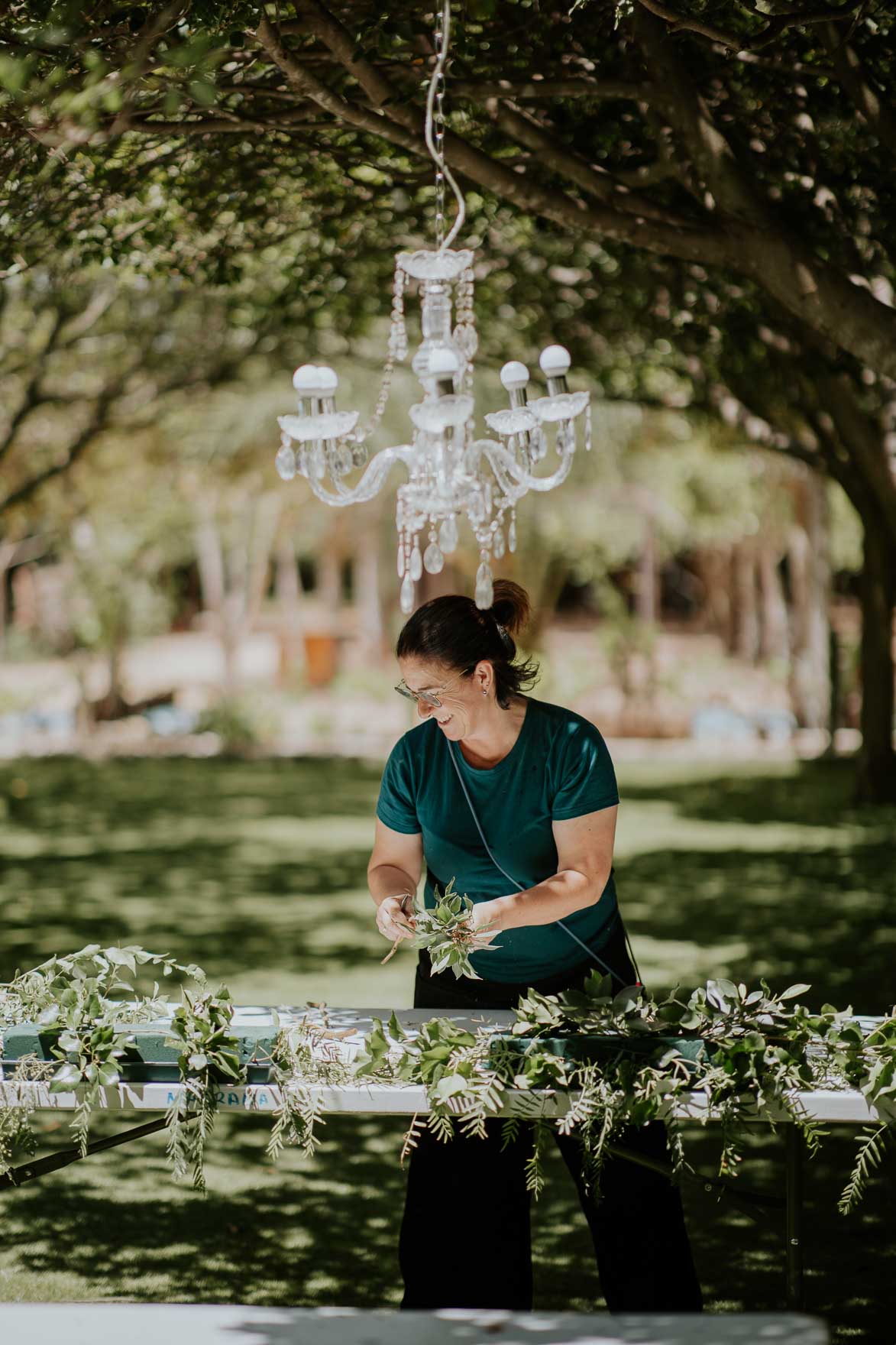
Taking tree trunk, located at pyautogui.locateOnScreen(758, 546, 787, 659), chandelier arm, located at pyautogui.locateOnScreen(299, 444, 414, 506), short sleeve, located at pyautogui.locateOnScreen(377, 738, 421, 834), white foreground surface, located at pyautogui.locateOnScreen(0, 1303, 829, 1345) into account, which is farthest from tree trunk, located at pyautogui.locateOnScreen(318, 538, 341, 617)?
white foreground surface, located at pyautogui.locateOnScreen(0, 1303, 829, 1345)

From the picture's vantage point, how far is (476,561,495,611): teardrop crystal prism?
3289 millimetres

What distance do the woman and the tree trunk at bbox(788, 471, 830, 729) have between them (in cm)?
1582

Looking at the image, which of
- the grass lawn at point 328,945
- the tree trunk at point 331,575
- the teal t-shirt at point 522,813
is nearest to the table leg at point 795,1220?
the teal t-shirt at point 522,813

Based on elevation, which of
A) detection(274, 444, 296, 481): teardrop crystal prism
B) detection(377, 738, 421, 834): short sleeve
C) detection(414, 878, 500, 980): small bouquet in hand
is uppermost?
detection(274, 444, 296, 481): teardrop crystal prism

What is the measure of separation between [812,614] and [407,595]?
21454mm

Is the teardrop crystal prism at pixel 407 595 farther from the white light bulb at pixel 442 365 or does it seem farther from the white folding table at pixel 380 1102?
the white folding table at pixel 380 1102

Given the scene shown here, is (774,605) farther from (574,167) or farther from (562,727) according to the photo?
(562,727)

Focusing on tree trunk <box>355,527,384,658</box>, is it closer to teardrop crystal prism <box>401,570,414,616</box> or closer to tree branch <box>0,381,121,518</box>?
tree branch <box>0,381,121,518</box>

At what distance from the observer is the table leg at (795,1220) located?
3635mm

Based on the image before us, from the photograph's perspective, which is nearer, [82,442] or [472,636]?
[472,636]

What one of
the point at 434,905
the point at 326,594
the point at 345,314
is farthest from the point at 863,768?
the point at 326,594

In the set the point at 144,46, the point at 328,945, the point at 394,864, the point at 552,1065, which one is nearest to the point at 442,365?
the point at 144,46

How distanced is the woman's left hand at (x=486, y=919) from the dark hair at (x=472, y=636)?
0.55 m

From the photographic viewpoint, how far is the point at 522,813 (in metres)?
3.94
